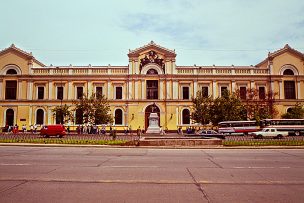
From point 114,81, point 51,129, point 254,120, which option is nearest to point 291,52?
point 254,120

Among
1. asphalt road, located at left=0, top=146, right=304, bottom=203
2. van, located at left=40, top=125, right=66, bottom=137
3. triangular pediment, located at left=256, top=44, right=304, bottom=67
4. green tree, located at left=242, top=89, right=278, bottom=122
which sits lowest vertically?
asphalt road, located at left=0, top=146, right=304, bottom=203

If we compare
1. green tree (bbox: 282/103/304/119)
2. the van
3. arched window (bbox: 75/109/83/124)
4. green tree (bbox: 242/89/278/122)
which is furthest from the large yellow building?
the van

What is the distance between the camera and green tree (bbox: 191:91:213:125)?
46656 mm

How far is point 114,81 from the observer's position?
170 feet

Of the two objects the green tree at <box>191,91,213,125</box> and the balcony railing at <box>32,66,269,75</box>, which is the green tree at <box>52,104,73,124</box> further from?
the green tree at <box>191,91,213,125</box>

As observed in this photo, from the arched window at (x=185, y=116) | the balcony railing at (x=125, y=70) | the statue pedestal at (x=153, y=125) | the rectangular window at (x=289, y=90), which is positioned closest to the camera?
the statue pedestal at (x=153, y=125)

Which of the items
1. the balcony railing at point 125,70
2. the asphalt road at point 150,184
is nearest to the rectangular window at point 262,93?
the balcony railing at point 125,70

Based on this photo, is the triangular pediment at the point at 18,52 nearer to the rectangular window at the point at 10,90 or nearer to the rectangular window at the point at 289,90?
the rectangular window at the point at 10,90

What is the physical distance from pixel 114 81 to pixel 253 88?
26114mm

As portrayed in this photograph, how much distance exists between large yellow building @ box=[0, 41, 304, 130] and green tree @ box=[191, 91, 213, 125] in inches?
128

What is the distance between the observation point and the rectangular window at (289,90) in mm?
52156

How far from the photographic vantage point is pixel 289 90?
52.2 m

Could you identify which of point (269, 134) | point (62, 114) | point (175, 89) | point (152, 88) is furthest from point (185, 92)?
point (62, 114)

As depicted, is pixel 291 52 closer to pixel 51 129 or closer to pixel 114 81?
pixel 114 81
